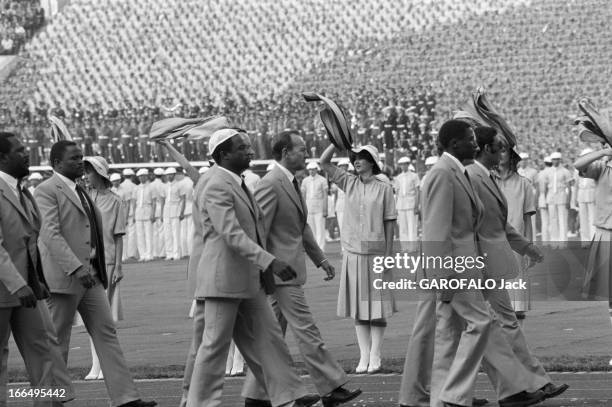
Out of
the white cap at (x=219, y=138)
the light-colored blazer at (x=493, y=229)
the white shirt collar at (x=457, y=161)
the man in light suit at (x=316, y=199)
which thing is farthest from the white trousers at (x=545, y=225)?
the white cap at (x=219, y=138)

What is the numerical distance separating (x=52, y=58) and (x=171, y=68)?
522 centimetres

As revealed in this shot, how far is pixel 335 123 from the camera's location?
1073 centimetres

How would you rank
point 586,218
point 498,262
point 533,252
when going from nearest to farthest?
point 498,262 < point 533,252 < point 586,218

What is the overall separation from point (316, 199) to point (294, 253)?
1906 centimetres

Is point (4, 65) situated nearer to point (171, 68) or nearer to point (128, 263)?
point (171, 68)

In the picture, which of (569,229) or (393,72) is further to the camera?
(393,72)

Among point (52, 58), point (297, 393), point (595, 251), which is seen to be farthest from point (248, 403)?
point (52, 58)

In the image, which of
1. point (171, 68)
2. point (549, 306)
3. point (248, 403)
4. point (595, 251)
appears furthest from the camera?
point (171, 68)

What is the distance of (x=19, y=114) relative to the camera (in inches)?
1812

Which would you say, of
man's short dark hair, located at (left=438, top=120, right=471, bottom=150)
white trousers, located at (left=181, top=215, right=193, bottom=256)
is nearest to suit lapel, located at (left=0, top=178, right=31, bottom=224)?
man's short dark hair, located at (left=438, top=120, right=471, bottom=150)

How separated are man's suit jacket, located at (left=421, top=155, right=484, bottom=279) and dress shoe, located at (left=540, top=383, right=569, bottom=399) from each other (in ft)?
3.13

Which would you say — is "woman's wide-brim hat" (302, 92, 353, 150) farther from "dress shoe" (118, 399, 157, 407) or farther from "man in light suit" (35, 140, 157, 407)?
"dress shoe" (118, 399, 157, 407)

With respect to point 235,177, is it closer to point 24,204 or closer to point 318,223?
point 24,204

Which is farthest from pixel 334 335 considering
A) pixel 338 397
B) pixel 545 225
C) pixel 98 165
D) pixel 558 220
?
pixel 545 225
